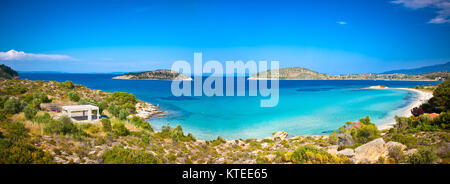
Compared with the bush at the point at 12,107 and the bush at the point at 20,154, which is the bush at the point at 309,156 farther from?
the bush at the point at 12,107

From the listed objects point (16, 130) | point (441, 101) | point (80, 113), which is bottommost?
point (80, 113)

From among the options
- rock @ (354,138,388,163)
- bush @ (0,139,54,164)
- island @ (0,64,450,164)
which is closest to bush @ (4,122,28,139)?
island @ (0,64,450,164)

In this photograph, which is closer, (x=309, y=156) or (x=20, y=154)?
(x=20, y=154)

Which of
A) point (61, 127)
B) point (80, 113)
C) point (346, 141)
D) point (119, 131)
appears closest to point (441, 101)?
point (346, 141)

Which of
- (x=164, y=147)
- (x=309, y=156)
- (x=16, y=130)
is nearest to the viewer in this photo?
(x=309, y=156)

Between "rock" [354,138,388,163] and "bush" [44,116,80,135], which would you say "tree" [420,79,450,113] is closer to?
"rock" [354,138,388,163]

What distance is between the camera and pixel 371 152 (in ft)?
28.0

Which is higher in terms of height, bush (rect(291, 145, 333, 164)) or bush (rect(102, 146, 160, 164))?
bush (rect(102, 146, 160, 164))

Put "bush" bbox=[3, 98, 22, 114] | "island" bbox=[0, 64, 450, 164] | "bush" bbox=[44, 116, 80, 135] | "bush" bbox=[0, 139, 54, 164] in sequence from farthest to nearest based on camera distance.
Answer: "bush" bbox=[3, 98, 22, 114]
"bush" bbox=[44, 116, 80, 135]
"island" bbox=[0, 64, 450, 164]
"bush" bbox=[0, 139, 54, 164]

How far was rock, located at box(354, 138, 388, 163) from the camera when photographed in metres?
8.24

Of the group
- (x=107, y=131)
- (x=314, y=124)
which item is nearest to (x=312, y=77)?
(x=314, y=124)

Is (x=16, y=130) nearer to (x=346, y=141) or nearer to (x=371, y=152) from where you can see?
(x=371, y=152)

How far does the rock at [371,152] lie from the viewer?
8.24m
